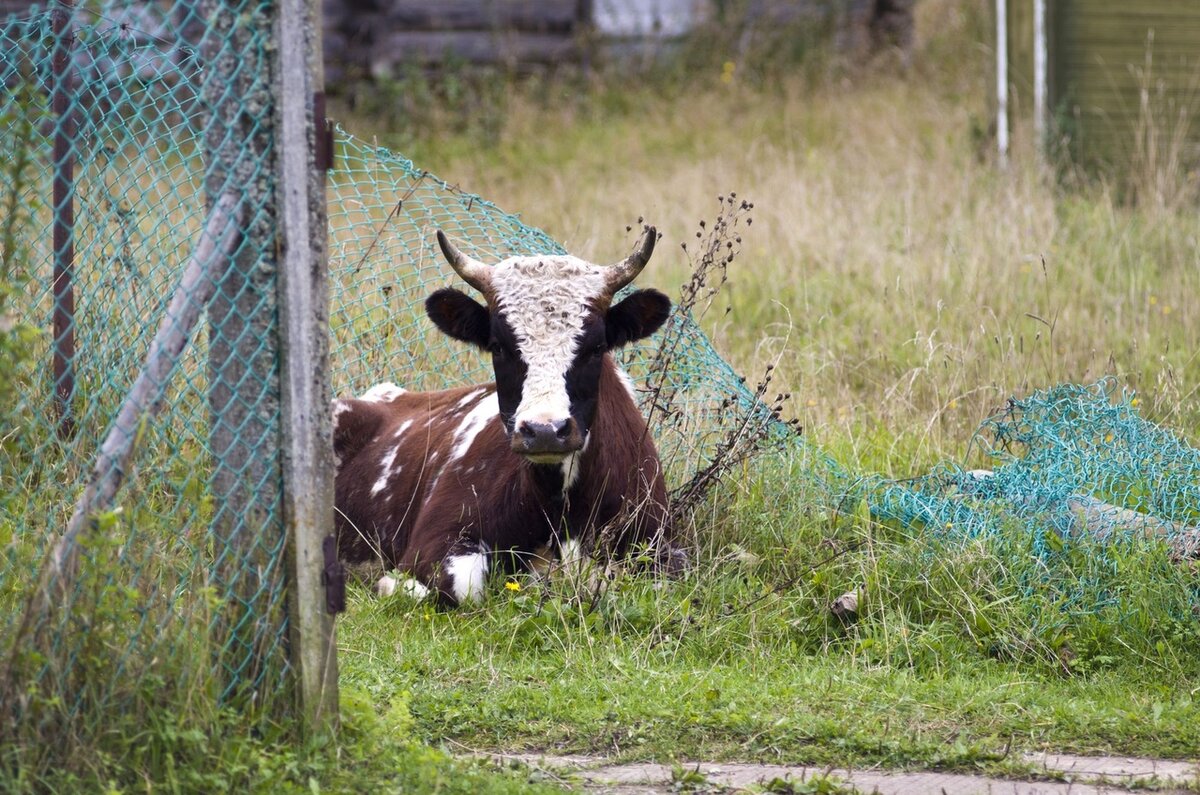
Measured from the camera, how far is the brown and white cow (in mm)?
5660

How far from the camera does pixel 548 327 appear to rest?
5676 millimetres

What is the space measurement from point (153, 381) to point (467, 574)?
2.43 meters

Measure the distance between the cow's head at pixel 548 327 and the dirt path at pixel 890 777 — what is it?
146 cm

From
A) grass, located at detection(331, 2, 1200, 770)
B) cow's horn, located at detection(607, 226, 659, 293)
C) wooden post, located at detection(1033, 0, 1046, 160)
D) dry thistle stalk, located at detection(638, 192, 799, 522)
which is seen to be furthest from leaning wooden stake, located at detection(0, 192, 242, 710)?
wooden post, located at detection(1033, 0, 1046, 160)

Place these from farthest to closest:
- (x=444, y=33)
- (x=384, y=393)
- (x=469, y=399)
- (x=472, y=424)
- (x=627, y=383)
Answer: (x=444, y=33)
(x=384, y=393)
(x=469, y=399)
(x=472, y=424)
(x=627, y=383)

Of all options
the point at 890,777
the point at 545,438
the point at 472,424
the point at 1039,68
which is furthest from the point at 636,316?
the point at 1039,68

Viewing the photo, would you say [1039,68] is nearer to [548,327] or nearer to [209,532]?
[548,327]

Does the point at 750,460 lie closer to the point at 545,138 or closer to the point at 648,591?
the point at 648,591

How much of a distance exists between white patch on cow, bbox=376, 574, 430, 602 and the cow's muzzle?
3.01 feet

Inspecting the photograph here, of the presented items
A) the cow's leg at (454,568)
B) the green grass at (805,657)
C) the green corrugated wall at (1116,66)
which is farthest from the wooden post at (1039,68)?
the cow's leg at (454,568)

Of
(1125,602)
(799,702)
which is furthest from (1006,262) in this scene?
(799,702)

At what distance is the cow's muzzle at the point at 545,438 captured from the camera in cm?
541

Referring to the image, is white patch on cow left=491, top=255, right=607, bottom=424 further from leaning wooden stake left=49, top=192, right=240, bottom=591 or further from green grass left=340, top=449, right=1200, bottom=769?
leaning wooden stake left=49, top=192, right=240, bottom=591

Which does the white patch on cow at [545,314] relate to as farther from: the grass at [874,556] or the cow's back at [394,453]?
the cow's back at [394,453]
